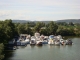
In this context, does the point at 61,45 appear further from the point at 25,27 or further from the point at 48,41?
the point at 25,27

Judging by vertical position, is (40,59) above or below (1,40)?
below

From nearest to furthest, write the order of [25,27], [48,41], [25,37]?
1. [48,41]
2. [25,37]
3. [25,27]

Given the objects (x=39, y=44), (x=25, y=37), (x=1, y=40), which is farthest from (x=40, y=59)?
(x=25, y=37)

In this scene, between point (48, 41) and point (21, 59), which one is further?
point (48, 41)

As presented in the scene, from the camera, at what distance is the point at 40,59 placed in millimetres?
26047

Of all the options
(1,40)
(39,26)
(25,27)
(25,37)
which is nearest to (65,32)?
(39,26)

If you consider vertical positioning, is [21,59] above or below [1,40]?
below

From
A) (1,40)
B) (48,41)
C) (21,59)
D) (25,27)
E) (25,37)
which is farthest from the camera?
(25,27)

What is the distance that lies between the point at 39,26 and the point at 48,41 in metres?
18.0

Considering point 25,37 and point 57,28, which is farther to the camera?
point 57,28

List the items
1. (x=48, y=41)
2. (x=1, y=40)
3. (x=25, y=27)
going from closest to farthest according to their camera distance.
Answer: (x=1, y=40)
(x=48, y=41)
(x=25, y=27)

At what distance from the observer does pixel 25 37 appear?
153 ft

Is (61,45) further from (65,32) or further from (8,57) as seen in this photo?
(65,32)

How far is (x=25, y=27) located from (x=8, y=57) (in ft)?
98.4
